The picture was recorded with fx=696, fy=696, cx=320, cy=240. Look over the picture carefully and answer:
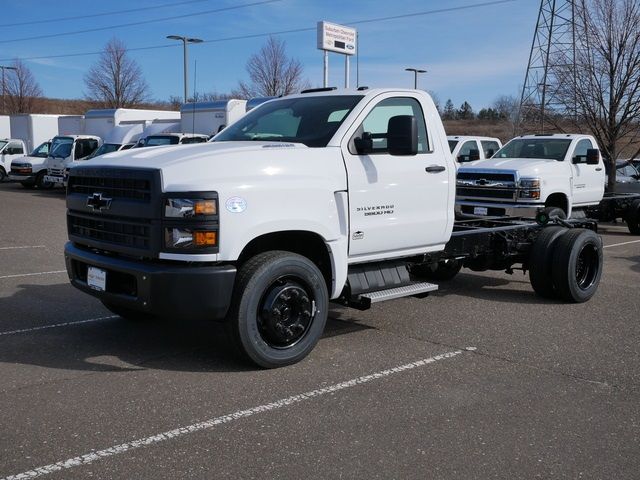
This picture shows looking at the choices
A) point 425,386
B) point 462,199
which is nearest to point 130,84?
point 462,199

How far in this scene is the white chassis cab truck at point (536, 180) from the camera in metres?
12.3

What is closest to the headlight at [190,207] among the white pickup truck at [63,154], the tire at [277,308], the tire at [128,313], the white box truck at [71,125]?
the tire at [277,308]

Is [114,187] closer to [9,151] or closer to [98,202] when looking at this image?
[98,202]

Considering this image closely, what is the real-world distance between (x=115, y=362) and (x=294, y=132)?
245 cm

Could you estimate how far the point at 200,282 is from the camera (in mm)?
4820

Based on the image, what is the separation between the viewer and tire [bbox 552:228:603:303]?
7.83 metres

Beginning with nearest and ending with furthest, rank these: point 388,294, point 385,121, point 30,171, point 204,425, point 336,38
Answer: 1. point 204,425
2. point 388,294
3. point 385,121
4. point 30,171
5. point 336,38

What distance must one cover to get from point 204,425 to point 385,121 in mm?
3197

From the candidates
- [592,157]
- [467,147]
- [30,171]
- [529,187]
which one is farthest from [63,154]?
[592,157]

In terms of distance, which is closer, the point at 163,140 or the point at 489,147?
the point at 489,147

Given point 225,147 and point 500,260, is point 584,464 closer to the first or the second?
point 225,147

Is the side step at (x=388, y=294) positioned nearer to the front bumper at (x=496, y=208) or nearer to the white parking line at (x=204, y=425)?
the white parking line at (x=204, y=425)

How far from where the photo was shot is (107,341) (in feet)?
19.9

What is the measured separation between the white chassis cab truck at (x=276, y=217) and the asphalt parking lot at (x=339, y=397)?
0.50m
